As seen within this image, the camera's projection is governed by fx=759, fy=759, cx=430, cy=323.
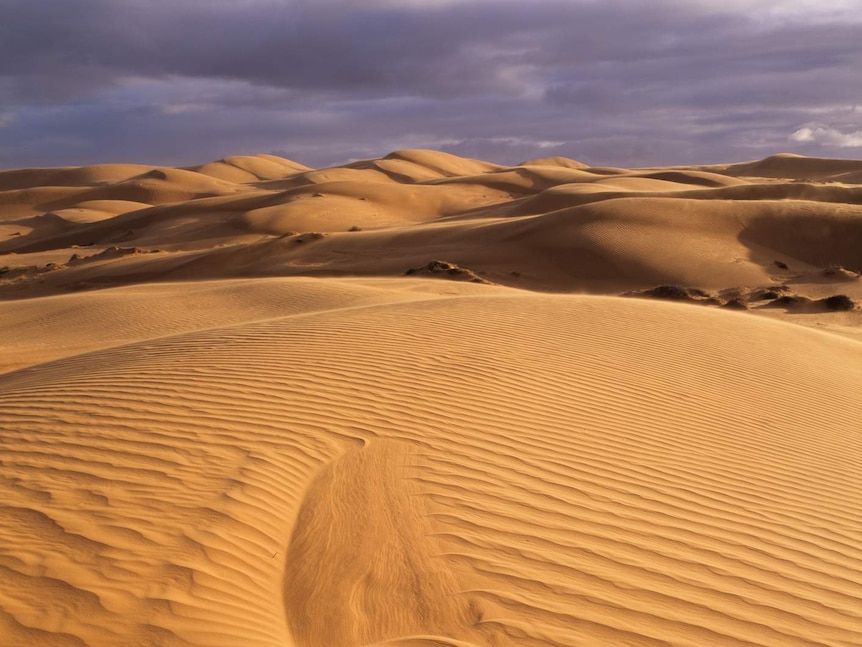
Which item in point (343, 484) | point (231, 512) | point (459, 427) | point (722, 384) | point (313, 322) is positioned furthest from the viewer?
point (313, 322)

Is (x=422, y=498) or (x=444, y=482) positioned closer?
(x=422, y=498)

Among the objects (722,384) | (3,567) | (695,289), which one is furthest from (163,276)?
(3,567)

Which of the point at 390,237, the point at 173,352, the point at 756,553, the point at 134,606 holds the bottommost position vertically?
the point at 756,553

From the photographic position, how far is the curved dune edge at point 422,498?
3.35 metres

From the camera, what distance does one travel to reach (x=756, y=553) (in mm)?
4180

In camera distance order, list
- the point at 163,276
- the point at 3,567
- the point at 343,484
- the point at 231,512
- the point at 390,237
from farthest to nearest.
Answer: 1. the point at 390,237
2. the point at 163,276
3. the point at 343,484
4. the point at 231,512
5. the point at 3,567

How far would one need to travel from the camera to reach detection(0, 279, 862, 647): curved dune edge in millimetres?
3348

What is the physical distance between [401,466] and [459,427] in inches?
32.1

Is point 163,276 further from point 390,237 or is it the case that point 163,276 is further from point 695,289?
point 695,289

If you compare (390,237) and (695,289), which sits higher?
(390,237)

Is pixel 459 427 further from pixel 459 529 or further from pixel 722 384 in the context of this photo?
pixel 722 384

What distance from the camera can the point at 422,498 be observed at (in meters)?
4.46

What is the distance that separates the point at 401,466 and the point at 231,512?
1.21 meters

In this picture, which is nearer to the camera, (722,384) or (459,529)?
(459,529)
